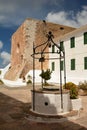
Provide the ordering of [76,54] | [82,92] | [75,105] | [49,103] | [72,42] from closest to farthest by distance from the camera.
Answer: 1. [49,103]
2. [75,105]
3. [82,92]
4. [76,54]
5. [72,42]

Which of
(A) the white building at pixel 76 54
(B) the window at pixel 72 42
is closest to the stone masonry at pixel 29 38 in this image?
(A) the white building at pixel 76 54

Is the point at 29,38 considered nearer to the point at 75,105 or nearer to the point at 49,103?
the point at 75,105

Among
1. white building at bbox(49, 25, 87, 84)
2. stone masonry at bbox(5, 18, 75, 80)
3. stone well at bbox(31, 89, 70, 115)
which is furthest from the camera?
stone masonry at bbox(5, 18, 75, 80)

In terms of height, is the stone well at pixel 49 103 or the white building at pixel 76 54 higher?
the white building at pixel 76 54

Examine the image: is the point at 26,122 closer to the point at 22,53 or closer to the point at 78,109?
the point at 78,109

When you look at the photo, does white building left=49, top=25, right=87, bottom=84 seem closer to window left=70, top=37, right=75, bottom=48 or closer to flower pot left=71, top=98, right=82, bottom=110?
window left=70, top=37, right=75, bottom=48

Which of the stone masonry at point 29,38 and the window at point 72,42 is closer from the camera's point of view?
the window at point 72,42

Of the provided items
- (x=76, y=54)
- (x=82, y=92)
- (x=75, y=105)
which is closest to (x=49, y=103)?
(x=75, y=105)

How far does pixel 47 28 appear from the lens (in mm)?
28031

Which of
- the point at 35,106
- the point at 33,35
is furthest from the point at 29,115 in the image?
the point at 33,35

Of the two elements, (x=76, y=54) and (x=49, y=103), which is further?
(x=76, y=54)

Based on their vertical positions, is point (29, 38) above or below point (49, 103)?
above

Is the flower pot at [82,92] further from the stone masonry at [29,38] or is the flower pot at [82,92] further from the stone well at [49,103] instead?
the stone masonry at [29,38]

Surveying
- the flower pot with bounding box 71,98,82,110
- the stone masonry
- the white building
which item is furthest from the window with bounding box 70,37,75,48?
the flower pot with bounding box 71,98,82,110
